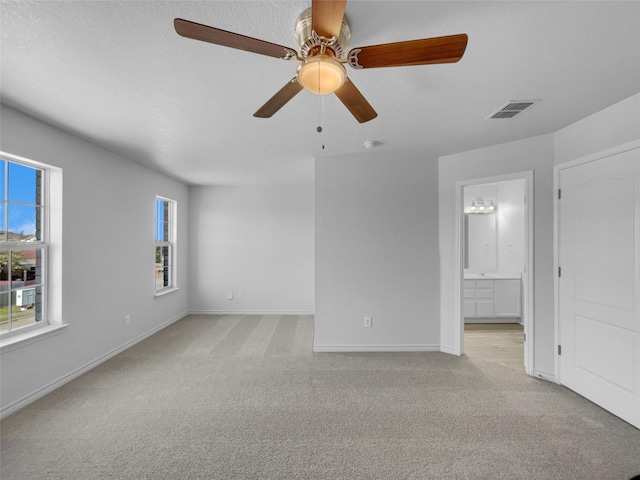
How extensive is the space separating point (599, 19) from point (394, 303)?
300 centimetres

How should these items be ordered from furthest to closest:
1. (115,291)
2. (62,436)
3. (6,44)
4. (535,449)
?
(115,291) < (62,436) < (535,449) < (6,44)

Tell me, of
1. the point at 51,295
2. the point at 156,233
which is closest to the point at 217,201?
the point at 156,233

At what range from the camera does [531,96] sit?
7.00 feet

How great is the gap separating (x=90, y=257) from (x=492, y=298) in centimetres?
558

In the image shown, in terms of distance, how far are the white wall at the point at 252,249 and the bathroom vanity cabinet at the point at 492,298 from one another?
2773mm

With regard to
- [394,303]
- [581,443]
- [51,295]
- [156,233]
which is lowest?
[581,443]

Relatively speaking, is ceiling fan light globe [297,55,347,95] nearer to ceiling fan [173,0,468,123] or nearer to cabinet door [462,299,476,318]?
Result: ceiling fan [173,0,468,123]

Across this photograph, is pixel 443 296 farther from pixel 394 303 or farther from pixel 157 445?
pixel 157 445

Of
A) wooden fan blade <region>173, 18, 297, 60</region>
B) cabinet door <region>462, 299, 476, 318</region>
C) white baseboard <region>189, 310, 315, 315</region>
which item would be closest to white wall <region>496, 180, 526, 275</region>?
cabinet door <region>462, 299, 476, 318</region>

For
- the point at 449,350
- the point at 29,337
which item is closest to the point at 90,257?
the point at 29,337

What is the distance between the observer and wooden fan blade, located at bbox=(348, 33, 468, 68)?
1.12m

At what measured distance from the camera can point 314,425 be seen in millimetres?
2221

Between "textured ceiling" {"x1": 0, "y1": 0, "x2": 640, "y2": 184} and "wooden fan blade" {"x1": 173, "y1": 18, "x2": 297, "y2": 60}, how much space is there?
11.8 inches

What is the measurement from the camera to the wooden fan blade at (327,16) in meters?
1.03
